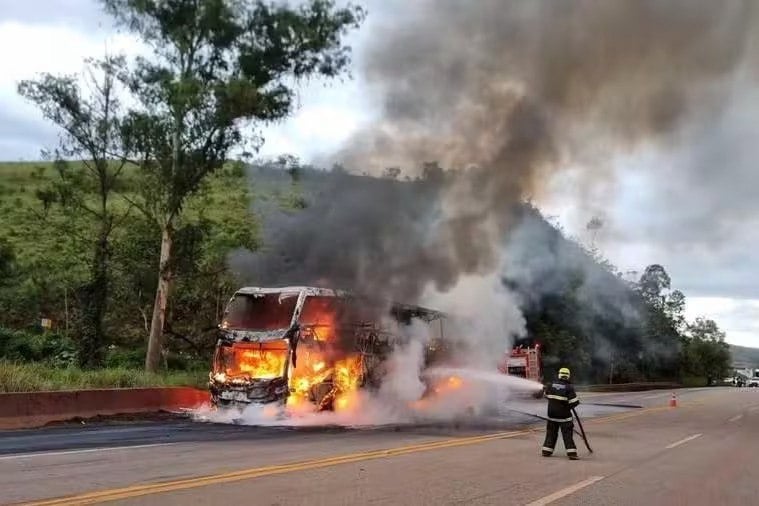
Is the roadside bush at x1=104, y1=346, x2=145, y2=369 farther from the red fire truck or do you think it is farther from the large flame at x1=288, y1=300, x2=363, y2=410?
the red fire truck

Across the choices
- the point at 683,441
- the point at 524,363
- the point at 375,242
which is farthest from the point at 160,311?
the point at 683,441

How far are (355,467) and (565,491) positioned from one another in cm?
250

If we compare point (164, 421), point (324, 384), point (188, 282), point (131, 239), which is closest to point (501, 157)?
point (324, 384)

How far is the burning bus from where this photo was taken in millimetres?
14336

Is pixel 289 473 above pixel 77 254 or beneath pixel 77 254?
beneath

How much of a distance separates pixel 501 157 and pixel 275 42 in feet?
25.8

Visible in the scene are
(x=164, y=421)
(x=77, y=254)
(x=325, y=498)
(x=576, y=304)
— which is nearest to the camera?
(x=325, y=498)

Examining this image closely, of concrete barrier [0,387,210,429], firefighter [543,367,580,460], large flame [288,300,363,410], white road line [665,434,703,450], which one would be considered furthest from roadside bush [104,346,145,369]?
white road line [665,434,703,450]

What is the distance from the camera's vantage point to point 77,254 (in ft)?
114

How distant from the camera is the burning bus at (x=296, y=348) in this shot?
47.0ft

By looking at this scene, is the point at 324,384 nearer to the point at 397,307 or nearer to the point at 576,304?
the point at 397,307

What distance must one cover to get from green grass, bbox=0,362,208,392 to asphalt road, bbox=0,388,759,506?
5.78 feet

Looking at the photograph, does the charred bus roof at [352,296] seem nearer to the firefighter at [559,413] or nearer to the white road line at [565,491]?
the firefighter at [559,413]

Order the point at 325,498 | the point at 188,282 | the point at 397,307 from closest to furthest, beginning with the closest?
the point at 325,498
the point at 397,307
the point at 188,282
